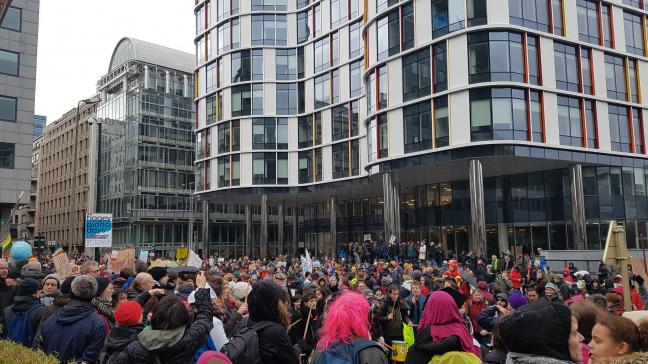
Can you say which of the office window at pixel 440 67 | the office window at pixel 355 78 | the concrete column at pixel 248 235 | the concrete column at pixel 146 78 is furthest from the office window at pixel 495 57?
the concrete column at pixel 146 78

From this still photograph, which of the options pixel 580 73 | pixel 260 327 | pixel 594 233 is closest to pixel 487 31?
pixel 580 73

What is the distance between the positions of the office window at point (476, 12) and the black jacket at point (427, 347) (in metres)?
32.0

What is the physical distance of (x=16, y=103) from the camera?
34.1 m

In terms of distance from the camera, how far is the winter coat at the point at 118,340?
5.02m

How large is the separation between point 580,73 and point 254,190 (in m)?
30.6

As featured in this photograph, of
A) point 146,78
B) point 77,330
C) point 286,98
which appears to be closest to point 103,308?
point 77,330

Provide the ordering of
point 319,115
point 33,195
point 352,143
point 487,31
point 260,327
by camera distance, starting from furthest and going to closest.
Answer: point 33,195, point 319,115, point 352,143, point 487,31, point 260,327

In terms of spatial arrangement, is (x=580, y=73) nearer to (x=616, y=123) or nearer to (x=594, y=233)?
(x=616, y=123)

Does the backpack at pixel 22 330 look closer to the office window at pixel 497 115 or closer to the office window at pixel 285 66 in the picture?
the office window at pixel 497 115

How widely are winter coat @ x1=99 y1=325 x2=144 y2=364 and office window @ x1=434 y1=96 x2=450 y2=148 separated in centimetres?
3134

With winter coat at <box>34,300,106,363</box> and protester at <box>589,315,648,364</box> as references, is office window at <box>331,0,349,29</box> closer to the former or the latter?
winter coat at <box>34,300,106,363</box>

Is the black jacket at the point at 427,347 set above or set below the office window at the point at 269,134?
below

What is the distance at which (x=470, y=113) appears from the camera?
33938 millimetres

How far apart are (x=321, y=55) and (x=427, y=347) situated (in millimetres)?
49145
